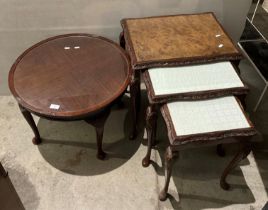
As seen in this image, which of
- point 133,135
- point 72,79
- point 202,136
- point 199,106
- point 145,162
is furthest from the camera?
point 133,135

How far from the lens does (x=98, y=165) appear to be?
61.9 inches

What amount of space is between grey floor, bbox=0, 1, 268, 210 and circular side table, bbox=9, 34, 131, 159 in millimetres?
122

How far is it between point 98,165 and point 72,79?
0.50 meters

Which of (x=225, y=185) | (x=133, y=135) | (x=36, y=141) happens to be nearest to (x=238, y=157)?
(x=225, y=185)

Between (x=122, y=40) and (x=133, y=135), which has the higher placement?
(x=122, y=40)

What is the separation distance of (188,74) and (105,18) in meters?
0.65

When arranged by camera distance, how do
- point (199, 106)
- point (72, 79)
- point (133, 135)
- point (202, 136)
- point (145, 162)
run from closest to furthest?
point (202, 136) < point (199, 106) < point (72, 79) < point (145, 162) < point (133, 135)

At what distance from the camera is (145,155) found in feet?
5.34

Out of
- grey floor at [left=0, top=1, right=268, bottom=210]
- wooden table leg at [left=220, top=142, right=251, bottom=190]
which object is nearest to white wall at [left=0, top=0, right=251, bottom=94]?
grey floor at [left=0, top=1, right=268, bottom=210]

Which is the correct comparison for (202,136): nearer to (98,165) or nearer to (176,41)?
A: (176,41)

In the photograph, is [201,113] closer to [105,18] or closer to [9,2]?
[105,18]

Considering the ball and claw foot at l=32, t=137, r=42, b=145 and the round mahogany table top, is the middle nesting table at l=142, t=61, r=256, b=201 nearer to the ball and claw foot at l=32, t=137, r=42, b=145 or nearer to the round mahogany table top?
the round mahogany table top

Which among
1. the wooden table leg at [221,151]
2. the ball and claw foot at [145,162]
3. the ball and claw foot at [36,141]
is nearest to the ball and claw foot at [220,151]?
the wooden table leg at [221,151]

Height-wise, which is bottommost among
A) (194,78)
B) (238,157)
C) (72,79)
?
(238,157)
